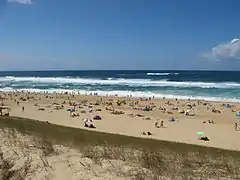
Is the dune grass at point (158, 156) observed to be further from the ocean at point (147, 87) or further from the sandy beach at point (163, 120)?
the ocean at point (147, 87)

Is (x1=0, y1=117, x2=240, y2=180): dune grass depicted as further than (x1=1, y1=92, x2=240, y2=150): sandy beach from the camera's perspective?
No

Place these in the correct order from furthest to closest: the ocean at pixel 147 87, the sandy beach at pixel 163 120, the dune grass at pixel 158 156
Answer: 1. the ocean at pixel 147 87
2. the sandy beach at pixel 163 120
3. the dune grass at pixel 158 156

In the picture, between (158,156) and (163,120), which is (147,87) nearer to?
(163,120)

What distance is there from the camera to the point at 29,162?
5.40m

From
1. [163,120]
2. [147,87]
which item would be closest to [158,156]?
[163,120]

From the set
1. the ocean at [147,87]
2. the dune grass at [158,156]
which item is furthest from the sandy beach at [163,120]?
the ocean at [147,87]

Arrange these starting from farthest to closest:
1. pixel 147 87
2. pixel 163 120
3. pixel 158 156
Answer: pixel 147 87, pixel 163 120, pixel 158 156

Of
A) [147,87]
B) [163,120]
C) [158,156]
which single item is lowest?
[163,120]

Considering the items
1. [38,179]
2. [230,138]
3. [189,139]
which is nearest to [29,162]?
[38,179]

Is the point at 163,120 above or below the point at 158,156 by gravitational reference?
below

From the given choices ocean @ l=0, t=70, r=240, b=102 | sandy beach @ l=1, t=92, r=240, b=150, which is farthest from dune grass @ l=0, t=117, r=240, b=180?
ocean @ l=0, t=70, r=240, b=102

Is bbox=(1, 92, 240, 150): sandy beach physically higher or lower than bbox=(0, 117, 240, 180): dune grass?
lower

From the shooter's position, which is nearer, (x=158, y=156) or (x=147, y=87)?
(x=158, y=156)

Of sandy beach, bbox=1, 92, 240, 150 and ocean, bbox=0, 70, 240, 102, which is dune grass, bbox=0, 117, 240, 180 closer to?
sandy beach, bbox=1, 92, 240, 150
